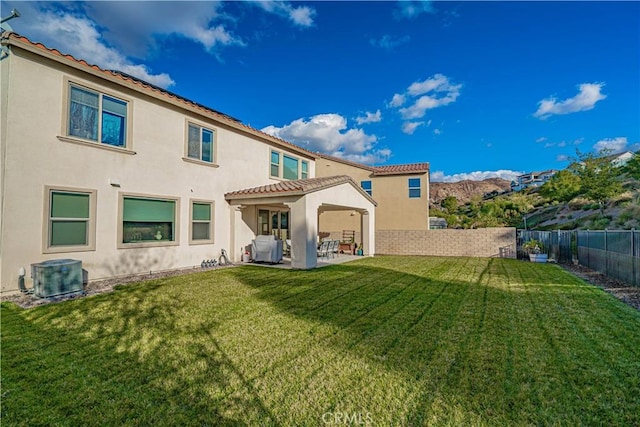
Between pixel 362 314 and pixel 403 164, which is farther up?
pixel 403 164

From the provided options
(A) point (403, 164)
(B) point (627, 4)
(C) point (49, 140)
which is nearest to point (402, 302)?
(C) point (49, 140)

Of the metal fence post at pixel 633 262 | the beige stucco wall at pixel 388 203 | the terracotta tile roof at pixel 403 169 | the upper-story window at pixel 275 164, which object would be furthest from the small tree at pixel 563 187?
the upper-story window at pixel 275 164

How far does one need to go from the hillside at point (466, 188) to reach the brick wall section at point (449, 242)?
6880 centimetres

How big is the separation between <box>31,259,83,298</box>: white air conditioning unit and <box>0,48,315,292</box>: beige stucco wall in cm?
79

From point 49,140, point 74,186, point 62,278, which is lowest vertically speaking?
point 62,278

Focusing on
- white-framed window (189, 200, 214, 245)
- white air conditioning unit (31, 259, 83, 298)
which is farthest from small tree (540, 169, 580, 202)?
white air conditioning unit (31, 259, 83, 298)

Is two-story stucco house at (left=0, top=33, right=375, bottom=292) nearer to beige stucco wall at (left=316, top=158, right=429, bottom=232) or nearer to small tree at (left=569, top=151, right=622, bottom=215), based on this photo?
beige stucco wall at (left=316, top=158, right=429, bottom=232)

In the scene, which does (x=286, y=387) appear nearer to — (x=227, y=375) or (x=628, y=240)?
(x=227, y=375)

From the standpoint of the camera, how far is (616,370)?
3.72 m

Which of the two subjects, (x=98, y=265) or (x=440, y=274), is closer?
A: (x=98, y=265)

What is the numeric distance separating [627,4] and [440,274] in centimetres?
1178

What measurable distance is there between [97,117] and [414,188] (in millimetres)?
18079

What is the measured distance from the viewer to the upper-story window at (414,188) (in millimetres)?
20922


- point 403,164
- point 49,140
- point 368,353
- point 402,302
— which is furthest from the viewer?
point 403,164
